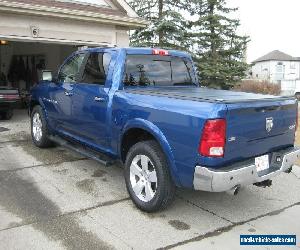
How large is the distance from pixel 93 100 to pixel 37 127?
247 cm

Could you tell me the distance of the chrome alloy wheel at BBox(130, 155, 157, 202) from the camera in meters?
4.42

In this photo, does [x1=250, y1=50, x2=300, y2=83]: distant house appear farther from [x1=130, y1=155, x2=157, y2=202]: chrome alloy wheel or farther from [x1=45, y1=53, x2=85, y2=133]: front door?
[x1=130, y1=155, x2=157, y2=202]: chrome alloy wheel

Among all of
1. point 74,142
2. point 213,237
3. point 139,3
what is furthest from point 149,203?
point 139,3

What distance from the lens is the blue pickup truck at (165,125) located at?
12.3 feet

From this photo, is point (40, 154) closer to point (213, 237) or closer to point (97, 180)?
point (97, 180)

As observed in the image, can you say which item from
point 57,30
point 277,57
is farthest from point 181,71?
point 277,57

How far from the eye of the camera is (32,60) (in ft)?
57.8

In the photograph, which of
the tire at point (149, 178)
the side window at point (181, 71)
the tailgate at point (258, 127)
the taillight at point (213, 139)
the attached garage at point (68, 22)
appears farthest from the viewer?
the attached garage at point (68, 22)

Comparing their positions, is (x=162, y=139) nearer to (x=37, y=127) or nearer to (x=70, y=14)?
(x=37, y=127)

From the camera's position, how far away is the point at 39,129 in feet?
23.6

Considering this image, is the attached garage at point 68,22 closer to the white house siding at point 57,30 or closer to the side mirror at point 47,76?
the white house siding at point 57,30

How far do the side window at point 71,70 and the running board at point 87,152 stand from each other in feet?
3.30

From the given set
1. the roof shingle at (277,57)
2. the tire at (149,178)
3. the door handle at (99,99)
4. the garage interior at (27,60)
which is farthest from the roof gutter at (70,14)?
the roof shingle at (277,57)

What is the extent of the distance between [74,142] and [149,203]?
7.16 ft
